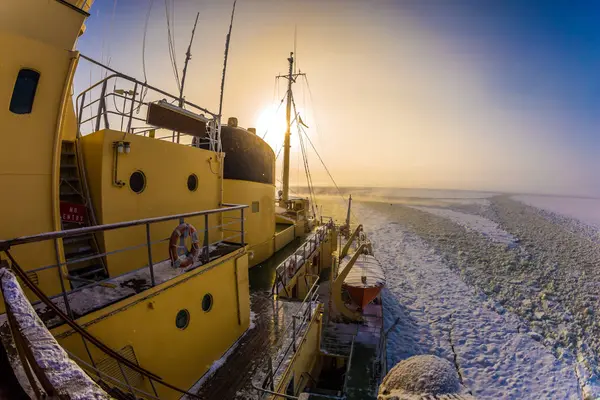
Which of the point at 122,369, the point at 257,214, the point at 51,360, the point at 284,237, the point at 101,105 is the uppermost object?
the point at 101,105

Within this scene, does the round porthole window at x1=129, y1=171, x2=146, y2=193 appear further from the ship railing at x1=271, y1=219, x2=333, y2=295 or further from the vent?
the ship railing at x1=271, y1=219, x2=333, y2=295

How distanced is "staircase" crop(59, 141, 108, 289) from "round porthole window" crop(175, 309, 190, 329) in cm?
154

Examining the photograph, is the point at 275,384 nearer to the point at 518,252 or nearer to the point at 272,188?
the point at 272,188

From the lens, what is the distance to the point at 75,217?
510cm

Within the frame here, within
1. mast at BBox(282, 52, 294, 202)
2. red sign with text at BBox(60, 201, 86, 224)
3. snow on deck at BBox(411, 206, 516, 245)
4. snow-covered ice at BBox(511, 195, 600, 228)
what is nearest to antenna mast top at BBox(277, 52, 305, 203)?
mast at BBox(282, 52, 294, 202)

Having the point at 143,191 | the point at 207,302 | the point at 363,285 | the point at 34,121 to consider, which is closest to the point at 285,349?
the point at 207,302

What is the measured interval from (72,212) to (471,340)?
1677 cm

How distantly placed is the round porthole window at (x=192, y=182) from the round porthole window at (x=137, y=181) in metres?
1.27

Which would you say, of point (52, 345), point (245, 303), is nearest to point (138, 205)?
point (245, 303)

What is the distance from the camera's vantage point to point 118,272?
538 cm

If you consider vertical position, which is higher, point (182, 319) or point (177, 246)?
point (177, 246)

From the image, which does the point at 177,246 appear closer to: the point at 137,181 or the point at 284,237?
the point at 137,181

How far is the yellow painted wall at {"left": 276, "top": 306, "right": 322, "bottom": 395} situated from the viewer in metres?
6.25

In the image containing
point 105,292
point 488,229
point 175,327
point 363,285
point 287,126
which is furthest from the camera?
point 488,229
